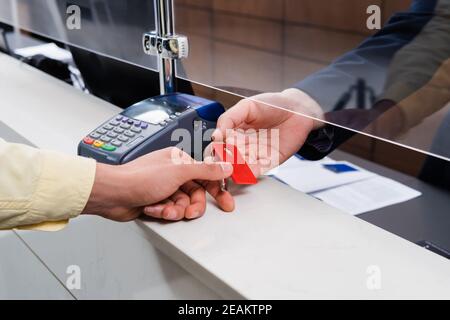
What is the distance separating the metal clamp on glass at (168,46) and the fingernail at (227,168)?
319 millimetres

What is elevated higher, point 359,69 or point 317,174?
point 359,69

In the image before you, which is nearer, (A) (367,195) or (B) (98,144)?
(B) (98,144)

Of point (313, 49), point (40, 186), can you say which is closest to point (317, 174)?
point (313, 49)

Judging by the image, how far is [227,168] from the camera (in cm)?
76

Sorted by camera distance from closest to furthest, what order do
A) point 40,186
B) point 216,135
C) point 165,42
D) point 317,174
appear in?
point 40,186 → point 216,135 → point 165,42 → point 317,174

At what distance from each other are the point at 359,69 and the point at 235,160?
0.28m

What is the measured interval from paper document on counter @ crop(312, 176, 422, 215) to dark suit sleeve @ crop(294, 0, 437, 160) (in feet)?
0.33

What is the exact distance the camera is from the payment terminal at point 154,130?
81cm

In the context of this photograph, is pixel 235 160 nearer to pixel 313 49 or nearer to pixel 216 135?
pixel 216 135

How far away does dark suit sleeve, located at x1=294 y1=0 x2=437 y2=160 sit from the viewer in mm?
822

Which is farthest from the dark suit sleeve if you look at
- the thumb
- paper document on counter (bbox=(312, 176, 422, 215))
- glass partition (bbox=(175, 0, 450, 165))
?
the thumb

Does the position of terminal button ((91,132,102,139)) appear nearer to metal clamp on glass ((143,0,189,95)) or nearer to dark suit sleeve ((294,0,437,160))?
metal clamp on glass ((143,0,189,95))
